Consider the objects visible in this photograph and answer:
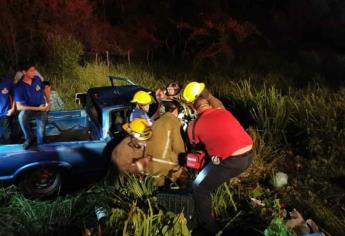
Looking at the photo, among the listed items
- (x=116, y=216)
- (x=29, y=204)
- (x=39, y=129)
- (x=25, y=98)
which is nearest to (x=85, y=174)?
(x=39, y=129)

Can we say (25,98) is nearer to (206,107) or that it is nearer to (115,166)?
(115,166)

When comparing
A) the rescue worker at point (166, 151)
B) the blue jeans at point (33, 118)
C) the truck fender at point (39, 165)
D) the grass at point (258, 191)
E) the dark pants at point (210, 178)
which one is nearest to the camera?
the grass at point (258, 191)

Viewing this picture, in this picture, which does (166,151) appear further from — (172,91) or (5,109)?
(5,109)

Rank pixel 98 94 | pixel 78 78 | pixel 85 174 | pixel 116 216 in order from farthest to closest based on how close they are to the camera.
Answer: pixel 78 78 → pixel 98 94 → pixel 85 174 → pixel 116 216

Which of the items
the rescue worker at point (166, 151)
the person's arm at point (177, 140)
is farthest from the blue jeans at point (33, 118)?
the person's arm at point (177, 140)

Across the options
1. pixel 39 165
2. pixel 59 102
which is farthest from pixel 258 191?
pixel 59 102

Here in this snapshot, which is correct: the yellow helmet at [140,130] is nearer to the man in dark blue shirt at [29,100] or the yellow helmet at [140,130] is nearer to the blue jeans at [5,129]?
the man in dark blue shirt at [29,100]

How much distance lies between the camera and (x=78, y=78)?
12133 mm

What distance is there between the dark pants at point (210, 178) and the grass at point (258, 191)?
0.35m

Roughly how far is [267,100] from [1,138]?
13.5 feet

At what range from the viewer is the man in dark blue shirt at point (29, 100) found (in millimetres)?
7220

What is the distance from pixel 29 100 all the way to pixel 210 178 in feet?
11.7

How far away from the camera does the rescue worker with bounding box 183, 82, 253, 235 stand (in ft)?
15.7

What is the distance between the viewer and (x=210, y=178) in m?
4.84
